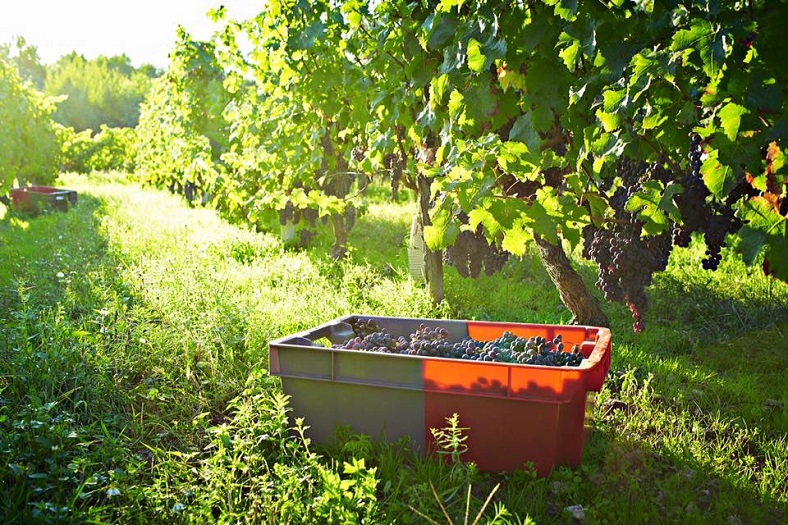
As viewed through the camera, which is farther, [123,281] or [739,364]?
[123,281]

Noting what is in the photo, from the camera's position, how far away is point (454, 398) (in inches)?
110

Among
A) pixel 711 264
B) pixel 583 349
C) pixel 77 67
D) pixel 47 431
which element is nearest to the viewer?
pixel 47 431

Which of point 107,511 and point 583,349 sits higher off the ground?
point 583,349

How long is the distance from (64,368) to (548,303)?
12.3ft

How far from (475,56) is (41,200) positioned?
36.6 feet

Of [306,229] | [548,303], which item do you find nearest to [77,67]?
[306,229]

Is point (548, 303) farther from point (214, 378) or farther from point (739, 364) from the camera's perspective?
point (214, 378)

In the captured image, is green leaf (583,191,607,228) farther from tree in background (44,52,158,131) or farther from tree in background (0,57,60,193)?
tree in background (44,52,158,131)

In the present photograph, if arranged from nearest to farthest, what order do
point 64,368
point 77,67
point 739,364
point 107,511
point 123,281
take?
1. point 107,511
2. point 64,368
3. point 739,364
4. point 123,281
5. point 77,67

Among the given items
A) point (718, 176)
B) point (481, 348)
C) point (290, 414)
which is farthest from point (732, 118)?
point (290, 414)

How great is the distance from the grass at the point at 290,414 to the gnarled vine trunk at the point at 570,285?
0.25m

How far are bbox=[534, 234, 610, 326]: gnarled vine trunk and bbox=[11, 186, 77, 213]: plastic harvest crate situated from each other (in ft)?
31.7

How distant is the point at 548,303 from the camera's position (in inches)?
232

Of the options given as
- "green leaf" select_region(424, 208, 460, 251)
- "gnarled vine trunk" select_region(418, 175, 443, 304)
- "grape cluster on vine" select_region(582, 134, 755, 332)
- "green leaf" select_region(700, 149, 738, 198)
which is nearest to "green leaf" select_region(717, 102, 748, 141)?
"green leaf" select_region(700, 149, 738, 198)
